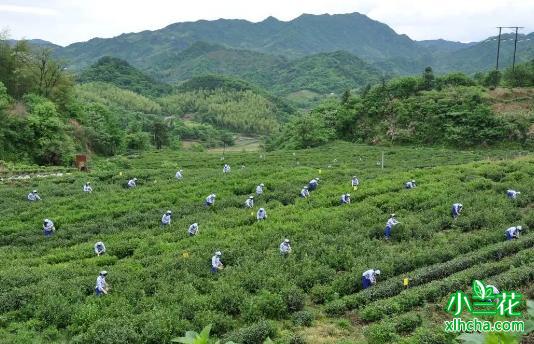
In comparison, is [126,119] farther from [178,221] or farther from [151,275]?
[151,275]

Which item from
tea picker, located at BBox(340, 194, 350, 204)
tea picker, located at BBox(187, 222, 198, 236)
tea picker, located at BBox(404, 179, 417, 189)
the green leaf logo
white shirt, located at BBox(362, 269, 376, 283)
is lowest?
tea picker, located at BBox(187, 222, 198, 236)

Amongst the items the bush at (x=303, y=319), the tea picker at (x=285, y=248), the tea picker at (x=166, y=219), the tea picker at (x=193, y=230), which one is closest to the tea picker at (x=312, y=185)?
the tea picker at (x=166, y=219)

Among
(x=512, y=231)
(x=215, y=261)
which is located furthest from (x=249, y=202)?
(x=512, y=231)

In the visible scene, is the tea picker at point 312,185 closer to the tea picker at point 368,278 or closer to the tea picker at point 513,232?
the tea picker at point 513,232

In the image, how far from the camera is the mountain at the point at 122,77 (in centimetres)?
16612

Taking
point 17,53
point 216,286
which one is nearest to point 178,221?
→ point 216,286

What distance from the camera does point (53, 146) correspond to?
46.8 m

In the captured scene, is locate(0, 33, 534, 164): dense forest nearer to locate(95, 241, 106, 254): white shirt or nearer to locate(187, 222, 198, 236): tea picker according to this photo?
locate(95, 241, 106, 254): white shirt

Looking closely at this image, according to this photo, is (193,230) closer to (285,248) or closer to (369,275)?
(285,248)

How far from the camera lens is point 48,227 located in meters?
22.2

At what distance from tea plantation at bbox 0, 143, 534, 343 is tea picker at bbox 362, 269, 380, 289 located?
1.12 feet

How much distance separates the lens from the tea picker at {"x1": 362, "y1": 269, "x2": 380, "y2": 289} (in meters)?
15.2

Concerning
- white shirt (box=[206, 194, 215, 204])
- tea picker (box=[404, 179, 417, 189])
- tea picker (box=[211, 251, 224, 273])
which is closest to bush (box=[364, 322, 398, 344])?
tea picker (box=[211, 251, 224, 273])

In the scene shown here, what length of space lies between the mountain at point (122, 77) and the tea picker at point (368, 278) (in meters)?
157
